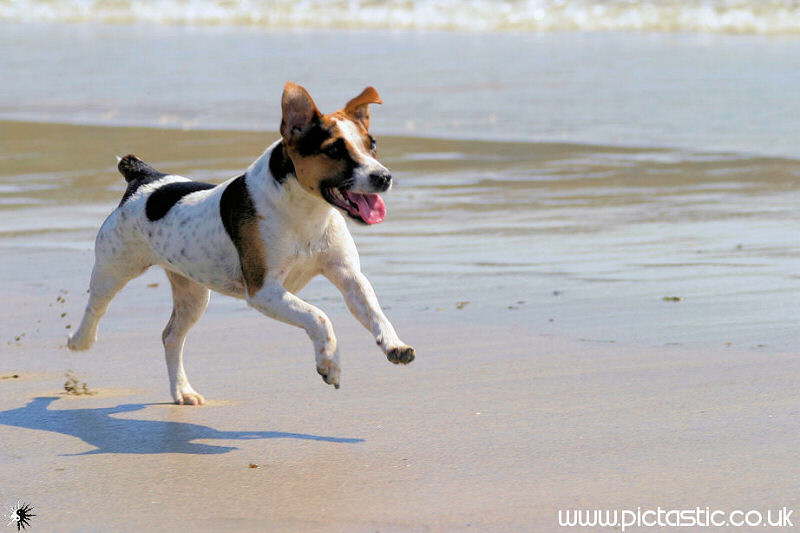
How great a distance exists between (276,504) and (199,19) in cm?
A: 3799

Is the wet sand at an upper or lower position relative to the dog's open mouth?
lower

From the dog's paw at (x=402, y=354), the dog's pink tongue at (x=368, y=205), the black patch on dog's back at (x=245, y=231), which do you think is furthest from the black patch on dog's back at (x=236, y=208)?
the dog's paw at (x=402, y=354)

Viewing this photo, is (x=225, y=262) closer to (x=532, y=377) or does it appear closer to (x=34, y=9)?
(x=532, y=377)

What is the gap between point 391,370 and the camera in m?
6.35

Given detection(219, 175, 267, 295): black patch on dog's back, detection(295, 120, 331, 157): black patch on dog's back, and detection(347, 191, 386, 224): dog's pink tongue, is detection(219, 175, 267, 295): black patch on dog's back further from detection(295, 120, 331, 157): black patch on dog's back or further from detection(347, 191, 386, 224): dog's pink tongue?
detection(347, 191, 386, 224): dog's pink tongue

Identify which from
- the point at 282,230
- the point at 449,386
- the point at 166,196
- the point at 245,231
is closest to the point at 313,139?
the point at 282,230

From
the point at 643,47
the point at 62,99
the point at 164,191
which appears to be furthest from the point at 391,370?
the point at 643,47

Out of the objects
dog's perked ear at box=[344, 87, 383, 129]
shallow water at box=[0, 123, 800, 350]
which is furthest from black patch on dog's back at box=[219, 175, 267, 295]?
shallow water at box=[0, 123, 800, 350]

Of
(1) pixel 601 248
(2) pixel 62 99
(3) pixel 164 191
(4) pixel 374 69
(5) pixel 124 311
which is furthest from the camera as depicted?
(4) pixel 374 69

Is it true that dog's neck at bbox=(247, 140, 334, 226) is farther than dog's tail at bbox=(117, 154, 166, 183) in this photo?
No

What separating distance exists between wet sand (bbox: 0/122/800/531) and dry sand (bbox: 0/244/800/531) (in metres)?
0.02

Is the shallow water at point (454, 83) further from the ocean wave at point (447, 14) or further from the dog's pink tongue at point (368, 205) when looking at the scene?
the dog's pink tongue at point (368, 205)

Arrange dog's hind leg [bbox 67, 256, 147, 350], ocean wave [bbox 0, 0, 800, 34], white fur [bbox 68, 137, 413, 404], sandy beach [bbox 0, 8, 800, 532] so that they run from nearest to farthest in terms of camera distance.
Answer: sandy beach [bbox 0, 8, 800, 532] < white fur [bbox 68, 137, 413, 404] < dog's hind leg [bbox 67, 256, 147, 350] < ocean wave [bbox 0, 0, 800, 34]

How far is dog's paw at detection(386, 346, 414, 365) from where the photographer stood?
5.25 meters
